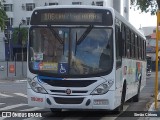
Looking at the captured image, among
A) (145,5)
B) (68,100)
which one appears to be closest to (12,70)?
(145,5)

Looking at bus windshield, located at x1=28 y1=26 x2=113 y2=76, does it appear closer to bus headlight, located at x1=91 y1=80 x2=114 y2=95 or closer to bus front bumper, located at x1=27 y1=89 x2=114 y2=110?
bus headlight, located at x1=91 y1=80 x2=114 y2=95

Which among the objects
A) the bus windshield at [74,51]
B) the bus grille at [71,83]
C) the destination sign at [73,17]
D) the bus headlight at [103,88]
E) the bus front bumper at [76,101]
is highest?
the destination sign at [73,17]

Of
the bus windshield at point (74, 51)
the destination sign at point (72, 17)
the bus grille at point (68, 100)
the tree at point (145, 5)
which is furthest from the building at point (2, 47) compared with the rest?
the bus grille at point (68, 100)

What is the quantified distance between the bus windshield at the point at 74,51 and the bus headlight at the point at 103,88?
1.19ft

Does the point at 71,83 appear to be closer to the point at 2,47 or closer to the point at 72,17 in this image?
the point at 72,17

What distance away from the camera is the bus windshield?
13328 mm

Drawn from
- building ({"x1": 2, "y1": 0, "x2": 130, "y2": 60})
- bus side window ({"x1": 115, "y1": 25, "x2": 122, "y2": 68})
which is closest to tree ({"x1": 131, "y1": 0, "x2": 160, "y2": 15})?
bus side window ({"x1": 115, "y1": 25, "x2": 122, "y2": 68})

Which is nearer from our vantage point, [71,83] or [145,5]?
[71,83]

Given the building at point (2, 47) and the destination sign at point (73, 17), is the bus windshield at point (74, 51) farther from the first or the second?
the building at point (2, 47)

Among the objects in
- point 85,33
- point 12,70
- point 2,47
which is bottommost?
point 2,47

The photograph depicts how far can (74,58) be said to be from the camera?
13.3 metres

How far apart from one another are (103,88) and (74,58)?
1.17 metres

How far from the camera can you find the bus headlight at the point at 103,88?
43.1ft

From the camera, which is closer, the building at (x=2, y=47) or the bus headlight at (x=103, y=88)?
the bus headlight at (x=103, y=88)
